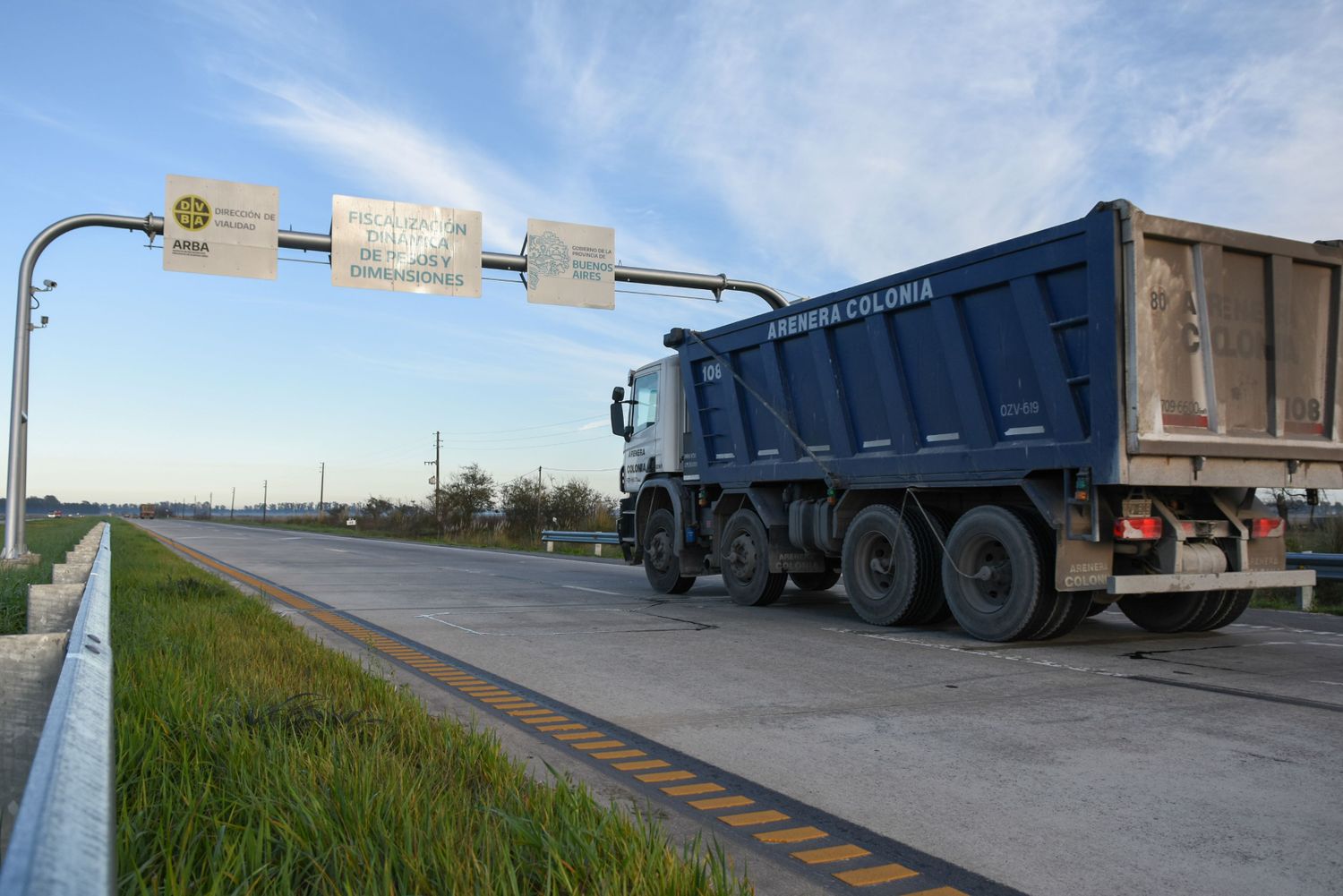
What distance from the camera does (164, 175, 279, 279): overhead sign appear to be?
1680 cm

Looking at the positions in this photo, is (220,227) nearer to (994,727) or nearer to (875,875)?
(994,727)

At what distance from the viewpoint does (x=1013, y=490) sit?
29.7ft

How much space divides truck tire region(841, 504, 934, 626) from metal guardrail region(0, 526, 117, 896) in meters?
8.23

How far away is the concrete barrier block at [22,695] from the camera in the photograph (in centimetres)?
322

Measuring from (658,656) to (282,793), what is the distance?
5.02 metres

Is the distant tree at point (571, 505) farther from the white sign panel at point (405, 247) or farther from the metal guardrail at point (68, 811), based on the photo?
the metal guardrail at point (68, 811)

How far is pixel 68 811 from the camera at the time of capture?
1.42 m

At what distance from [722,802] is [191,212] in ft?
52.5

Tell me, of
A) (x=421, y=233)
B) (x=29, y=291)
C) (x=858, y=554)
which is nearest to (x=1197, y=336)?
(x=858, y=554)

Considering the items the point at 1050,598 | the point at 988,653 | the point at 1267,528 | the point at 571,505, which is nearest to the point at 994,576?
the point at 1050,598

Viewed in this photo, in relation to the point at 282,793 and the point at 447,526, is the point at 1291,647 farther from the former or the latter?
the point at 447,526

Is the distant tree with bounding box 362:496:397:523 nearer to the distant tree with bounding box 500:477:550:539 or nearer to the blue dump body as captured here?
the distant tree with bounding box 500:477:550:539

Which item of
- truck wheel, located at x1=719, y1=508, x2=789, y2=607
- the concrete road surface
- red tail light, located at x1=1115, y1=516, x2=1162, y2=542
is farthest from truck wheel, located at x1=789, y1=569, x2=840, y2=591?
red tail light, located at x1=1115, y1=516, x2=1162, y2=542

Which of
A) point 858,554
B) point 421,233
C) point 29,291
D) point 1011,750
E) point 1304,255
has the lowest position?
point 1011,750
